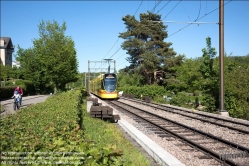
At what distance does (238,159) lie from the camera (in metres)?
7.37

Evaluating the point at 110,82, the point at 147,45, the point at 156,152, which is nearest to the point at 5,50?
the point at 147,45

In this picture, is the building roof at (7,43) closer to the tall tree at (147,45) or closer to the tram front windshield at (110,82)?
the tall tree at (147,45)

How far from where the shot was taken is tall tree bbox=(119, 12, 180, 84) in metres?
47.5

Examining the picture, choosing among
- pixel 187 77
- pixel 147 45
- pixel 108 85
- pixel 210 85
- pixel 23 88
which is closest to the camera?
pixel 210 85

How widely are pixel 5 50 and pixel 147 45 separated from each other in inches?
2074

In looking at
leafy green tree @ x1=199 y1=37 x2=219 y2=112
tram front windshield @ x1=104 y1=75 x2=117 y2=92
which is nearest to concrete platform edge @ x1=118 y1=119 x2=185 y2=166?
leafy green tree @ x1=199 y1=37 x2=219 y2=112

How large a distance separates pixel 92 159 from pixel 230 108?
62.3 feet

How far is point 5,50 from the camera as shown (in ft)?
274

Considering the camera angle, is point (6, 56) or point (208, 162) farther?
point (6, 56)

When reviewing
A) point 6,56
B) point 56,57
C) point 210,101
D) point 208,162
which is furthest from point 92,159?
point 6,56

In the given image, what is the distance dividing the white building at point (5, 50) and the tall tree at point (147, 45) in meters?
46.2

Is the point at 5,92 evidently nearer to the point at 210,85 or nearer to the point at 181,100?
the point at 181,100

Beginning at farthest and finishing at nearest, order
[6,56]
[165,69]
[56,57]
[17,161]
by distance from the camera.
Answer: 1. [6,56]
2. [165,69]
3. [56,57]
4. [17,161]

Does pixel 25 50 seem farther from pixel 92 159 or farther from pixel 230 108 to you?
pixel 92 159
